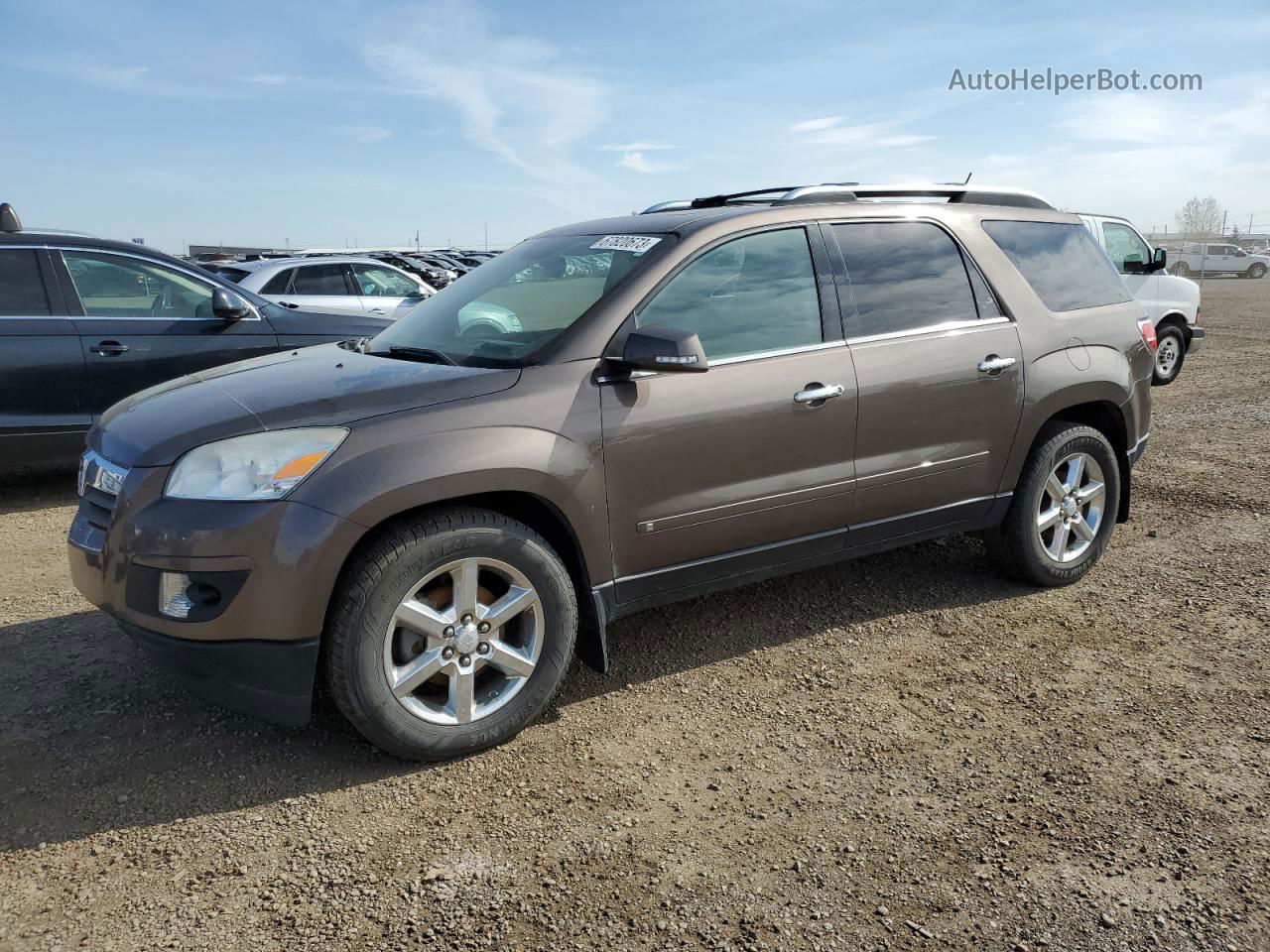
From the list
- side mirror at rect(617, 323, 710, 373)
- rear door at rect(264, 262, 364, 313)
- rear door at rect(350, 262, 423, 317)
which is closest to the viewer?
side mirror at rect(617, 323, 710, 373)

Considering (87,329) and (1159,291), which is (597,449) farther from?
(1159,291)

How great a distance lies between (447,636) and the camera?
307 centimetres

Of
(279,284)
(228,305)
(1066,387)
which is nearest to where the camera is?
(1066,387)

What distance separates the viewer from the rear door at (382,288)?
36.7ft

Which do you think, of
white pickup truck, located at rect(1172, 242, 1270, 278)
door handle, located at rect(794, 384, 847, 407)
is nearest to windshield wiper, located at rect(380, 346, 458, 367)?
door handle, located at rect(794, 384, 847, 407)

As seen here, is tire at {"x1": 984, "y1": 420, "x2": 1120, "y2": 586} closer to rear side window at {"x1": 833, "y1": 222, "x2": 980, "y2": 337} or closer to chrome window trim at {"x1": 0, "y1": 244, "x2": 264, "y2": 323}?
rear side window at {"x1": 833, "y1": 222, "x2": 980, "y2": 337}

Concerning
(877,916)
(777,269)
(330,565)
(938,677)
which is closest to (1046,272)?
(777,269)

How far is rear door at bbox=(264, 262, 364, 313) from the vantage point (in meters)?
10.7

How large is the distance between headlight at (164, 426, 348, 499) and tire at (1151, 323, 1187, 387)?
36.3 ft

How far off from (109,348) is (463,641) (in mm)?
4472

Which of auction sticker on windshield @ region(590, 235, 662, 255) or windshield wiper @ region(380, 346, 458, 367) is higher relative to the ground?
auction sticker on windshield @ region(590, 235, 662, 255)

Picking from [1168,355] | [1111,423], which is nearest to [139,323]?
[1111,423]

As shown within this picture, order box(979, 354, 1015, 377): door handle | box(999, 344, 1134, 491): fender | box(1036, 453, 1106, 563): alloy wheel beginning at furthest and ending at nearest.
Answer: box(1036, 453, 1106, 563): alloy wheel → box(999, 344, 1134, 491): fender → box(979, 354, 1015, 377): door handle

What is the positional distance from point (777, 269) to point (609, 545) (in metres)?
1.30
